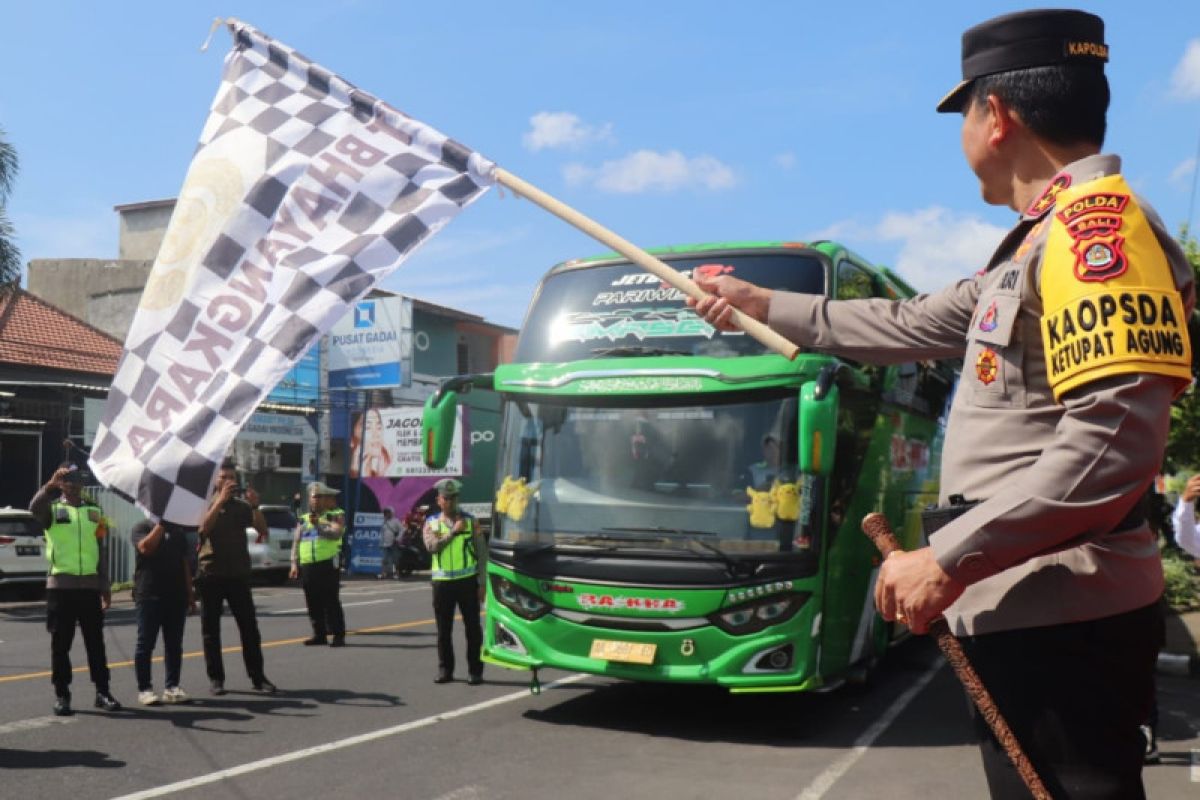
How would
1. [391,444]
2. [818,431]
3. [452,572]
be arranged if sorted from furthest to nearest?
1. [391,444]
2. [452,572]
3. [818,431]

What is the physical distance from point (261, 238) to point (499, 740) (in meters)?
4.58

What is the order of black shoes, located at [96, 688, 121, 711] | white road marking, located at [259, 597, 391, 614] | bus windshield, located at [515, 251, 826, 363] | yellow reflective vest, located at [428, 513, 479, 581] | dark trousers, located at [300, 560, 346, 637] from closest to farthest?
1. bus windshield, located at [515, 251, 826, 363]
2. black shoes, located at [96, 688, 121, 711]
3. yellow reflective vest, located at [428, 513, 479, 581]
4. dark trousers, located at [300, 560, 346, 637]
5. white road marking, located at [259, 597, 391, 614]

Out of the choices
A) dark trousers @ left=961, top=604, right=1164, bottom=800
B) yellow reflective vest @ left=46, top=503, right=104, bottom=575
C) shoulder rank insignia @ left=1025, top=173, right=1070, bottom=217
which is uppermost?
shoulder rank insignia @ left=1025, top=173, right=1070, bottom=217

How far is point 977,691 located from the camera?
79.4 inches

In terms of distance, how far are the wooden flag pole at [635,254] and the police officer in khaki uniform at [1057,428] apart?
25.0 inches

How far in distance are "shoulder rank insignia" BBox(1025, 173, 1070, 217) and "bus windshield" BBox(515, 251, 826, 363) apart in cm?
654

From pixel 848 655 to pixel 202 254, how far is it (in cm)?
605

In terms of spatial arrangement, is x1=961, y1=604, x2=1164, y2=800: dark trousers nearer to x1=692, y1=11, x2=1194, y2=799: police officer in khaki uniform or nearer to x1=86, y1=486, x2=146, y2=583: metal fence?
x1=692, y1=11, x2=1194, y2=799: police officer in khaki uniform

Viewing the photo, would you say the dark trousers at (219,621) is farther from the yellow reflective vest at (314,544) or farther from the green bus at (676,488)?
the yellow reflective vest at (314,544)

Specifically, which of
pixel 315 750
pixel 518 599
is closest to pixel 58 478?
pixel 315 750

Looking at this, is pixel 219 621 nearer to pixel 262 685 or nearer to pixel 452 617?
pixel 262 685

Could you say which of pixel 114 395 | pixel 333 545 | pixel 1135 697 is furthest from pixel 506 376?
pixel 1135 697

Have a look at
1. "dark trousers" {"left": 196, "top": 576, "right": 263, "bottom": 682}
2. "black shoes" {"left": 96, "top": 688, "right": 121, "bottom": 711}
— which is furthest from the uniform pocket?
"dark trousers" {"left": 196, "top": 576, "right": 263, "bottom": 682}

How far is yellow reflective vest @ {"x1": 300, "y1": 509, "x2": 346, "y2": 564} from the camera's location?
14.2 metres
